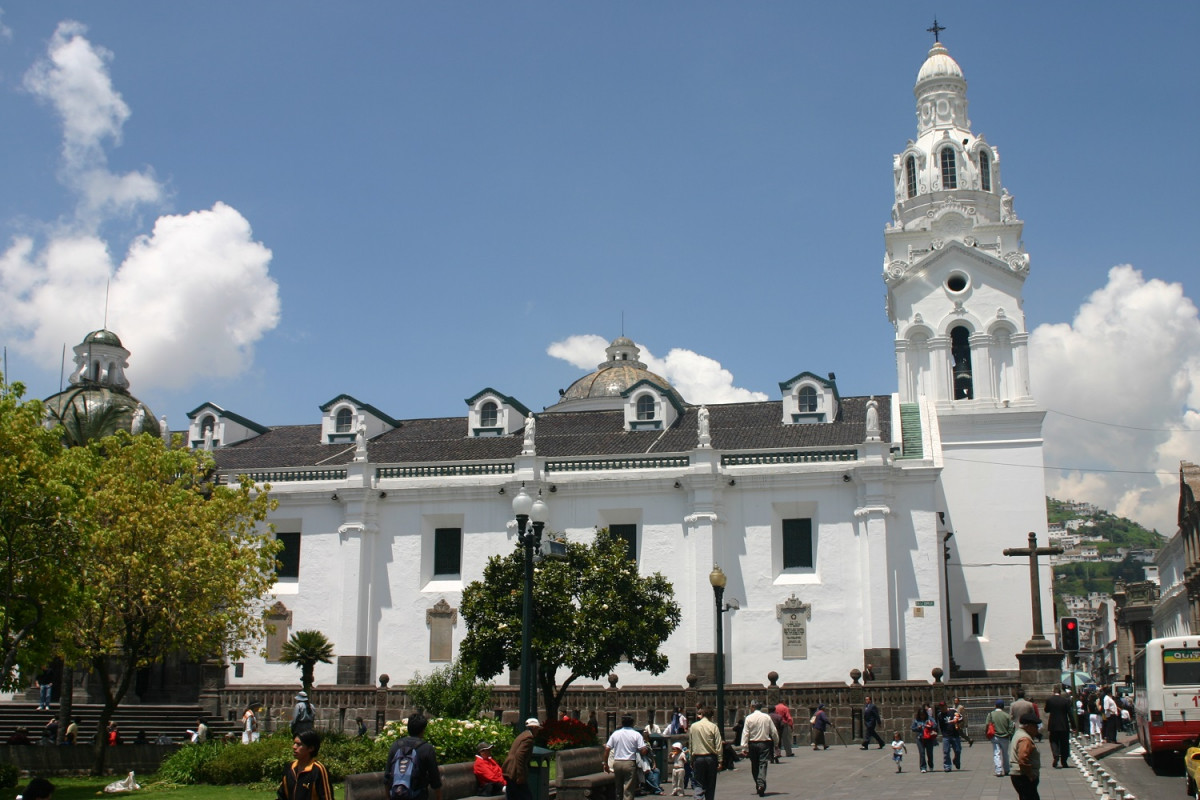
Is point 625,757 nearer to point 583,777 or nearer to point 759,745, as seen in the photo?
point 583,777

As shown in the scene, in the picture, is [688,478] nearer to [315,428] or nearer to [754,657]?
[754,657]

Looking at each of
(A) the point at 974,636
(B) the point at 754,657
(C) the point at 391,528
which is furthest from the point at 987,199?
(C) the point at 391,528

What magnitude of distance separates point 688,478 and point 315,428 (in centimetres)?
1887

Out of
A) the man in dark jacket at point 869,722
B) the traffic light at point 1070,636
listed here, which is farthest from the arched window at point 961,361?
the man in dark jacket at point 869,722

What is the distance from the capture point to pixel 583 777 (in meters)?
17.6

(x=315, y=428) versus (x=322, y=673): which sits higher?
(x=315, y=428)

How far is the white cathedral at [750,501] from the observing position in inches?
1406

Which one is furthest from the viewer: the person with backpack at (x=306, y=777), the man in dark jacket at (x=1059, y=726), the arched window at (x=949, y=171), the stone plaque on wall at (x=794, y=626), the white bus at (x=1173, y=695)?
the arched window at (x=949, y=171)

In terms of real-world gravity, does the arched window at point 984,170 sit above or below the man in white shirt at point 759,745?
above

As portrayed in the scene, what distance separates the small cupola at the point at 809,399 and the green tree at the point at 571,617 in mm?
12950

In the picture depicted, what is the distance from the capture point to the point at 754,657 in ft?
117

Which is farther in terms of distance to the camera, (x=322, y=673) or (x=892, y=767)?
(x=322, y=673)

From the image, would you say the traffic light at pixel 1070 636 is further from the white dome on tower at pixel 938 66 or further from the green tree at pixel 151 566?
the white dome on tower at pixel 938 66

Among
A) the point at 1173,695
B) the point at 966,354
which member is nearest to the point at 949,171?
the point at 966,354
